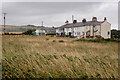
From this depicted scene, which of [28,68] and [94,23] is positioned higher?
[94,23]

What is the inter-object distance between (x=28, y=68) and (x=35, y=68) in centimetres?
26

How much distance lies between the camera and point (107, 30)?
52625 millimetres

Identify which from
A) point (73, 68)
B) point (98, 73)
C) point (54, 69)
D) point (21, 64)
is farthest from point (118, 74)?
point (21, 64)

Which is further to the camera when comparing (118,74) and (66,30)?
(66,30)

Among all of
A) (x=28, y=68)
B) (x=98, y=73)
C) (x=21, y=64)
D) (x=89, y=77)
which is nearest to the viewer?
(x=89, y=77)

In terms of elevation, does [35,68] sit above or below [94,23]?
below

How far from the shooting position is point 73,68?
15.4 feet

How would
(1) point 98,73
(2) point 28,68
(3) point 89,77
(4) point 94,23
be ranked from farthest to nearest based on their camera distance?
(4) point 94,23 → (2) point 28,68 → (1) point 98,73 → (3) point 89,77

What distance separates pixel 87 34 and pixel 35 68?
49924 millimetres

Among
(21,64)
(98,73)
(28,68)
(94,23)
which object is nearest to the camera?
(98,73)

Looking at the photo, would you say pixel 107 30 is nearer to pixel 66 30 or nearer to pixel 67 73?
pixel 66 30

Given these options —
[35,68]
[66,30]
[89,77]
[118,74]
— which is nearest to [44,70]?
[35,68]

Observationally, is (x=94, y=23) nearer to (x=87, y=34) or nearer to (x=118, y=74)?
(x=87, y=34)

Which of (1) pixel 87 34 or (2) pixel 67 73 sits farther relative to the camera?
(1) pixel 87 34
